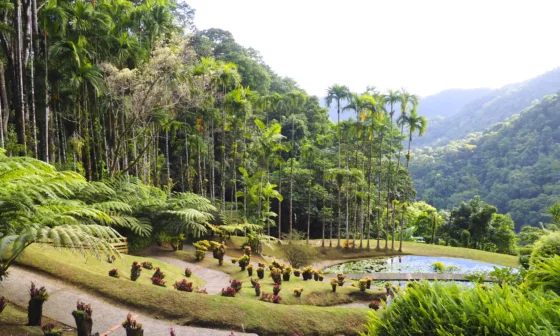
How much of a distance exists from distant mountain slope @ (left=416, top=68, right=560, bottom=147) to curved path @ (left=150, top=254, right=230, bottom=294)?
9199 cm

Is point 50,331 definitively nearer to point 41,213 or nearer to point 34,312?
point 34,312

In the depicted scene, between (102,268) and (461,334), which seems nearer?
(461,334)

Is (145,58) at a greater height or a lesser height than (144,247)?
greater

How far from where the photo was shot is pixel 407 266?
20.5 metres

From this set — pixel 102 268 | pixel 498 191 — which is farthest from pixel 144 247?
pixel 498 191

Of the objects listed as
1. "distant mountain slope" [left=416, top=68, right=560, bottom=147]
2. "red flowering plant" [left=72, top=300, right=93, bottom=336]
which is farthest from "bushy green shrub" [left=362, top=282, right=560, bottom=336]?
"distant mountain slope" [left=416, top=68, right=560, bottom=147]

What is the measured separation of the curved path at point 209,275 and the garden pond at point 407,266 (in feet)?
26.4

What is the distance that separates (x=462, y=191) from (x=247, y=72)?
3542 centimetres

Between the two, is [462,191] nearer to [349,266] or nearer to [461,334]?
[349,266]

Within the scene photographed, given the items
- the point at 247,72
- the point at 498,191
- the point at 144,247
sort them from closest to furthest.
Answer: the point at 144,247, the point at 247,72, the point at 498,191

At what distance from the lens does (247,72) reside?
110 feet

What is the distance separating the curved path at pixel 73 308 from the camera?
6453 mm

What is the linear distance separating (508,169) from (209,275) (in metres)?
49.5

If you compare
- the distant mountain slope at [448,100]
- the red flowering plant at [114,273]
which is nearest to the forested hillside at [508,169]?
the red flowering plant at [114,273]
